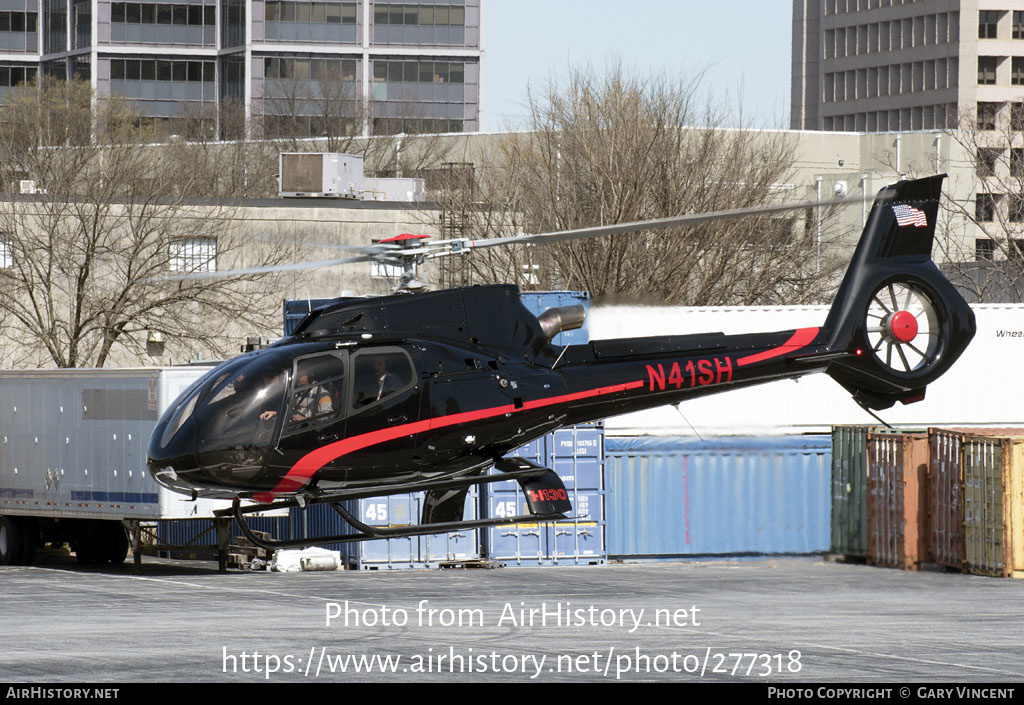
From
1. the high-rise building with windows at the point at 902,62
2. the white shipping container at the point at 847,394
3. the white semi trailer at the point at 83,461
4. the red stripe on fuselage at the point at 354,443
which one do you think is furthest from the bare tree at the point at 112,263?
the high-rise building with windows at the point at 902,62

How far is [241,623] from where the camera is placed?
2773cm

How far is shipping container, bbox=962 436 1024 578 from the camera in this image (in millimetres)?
33875

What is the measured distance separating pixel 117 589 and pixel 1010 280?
1539 inches

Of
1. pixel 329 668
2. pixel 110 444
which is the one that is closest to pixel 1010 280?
pixel 110 444

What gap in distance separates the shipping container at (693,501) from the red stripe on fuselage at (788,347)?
17553 millimetres

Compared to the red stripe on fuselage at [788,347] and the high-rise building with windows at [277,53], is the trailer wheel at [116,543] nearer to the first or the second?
the red stripe on fuselage at [788,347]

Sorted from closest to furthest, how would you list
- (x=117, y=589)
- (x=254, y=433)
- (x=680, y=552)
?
(x=254, y=433)
(x=117, y=589)
(x=680, y=552)

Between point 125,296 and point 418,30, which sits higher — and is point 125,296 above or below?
below

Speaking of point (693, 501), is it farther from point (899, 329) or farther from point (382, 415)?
point (382, 415)

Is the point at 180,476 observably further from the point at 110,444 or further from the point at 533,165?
the point at 533,165

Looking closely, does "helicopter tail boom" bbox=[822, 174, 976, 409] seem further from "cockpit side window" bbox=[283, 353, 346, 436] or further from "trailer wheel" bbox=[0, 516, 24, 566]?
"trailer wheel" bbox=[0, 516, 24, 566]

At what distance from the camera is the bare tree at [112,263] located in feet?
157

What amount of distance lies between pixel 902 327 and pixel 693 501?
1800 centimetres

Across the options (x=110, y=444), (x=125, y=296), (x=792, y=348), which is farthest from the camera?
(x=125, y=296)
